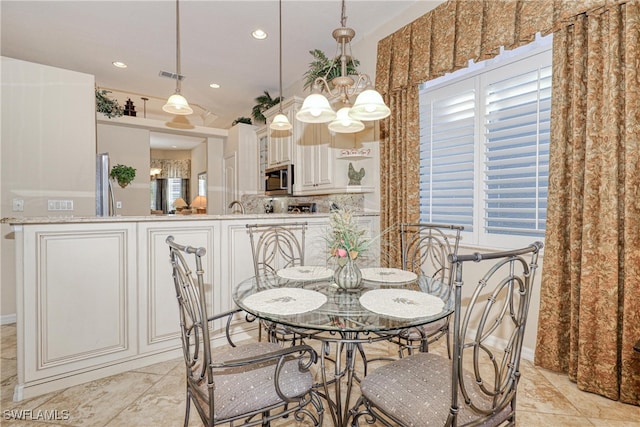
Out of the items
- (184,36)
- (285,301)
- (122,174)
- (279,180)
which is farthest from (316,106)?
(122,174)

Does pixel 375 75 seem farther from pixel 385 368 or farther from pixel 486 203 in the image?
pixel 385 368

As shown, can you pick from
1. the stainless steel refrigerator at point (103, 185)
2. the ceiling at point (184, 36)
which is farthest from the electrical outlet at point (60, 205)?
the ceiling at point (184, 36)

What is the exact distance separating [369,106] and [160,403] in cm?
207

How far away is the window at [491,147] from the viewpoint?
7.51ft

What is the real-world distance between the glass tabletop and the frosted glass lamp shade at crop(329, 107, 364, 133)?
3.36 feet

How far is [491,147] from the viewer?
2.58 m

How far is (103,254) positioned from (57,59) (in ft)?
12.0

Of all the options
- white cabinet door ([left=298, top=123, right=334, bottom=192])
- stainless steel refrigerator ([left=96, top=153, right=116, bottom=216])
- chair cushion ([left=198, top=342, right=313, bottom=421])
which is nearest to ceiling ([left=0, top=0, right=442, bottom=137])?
white cabinet door ([left=298, top=123, right=334, bottom=192])

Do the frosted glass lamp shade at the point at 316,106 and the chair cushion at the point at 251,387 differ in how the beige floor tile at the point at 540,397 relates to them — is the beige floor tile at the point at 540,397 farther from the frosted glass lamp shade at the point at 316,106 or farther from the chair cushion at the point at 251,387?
the frosted glass lamp shade at the point at 316,106

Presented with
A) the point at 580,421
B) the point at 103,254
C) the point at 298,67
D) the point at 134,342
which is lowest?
the point at 580,421

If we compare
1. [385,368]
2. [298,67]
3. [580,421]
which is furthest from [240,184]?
[580,421]

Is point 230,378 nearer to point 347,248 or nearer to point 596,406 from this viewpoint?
point 347,248

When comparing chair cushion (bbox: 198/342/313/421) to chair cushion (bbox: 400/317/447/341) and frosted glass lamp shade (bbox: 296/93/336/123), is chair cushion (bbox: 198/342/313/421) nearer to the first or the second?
chair cushion (bbox: 400/317/447/341)

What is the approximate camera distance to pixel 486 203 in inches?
104
